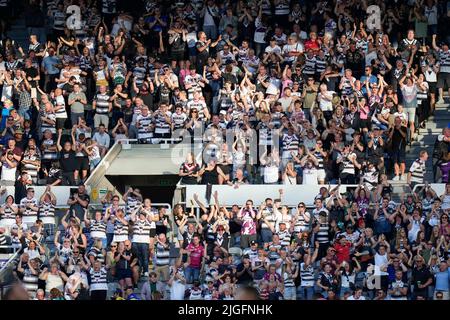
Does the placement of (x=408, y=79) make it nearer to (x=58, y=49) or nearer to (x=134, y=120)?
(x=134, y=120)

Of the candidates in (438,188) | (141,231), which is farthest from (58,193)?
(438,188)

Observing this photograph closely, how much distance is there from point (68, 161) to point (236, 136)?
3101 mm

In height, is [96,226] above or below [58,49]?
below

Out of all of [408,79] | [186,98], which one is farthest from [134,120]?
[408,79]

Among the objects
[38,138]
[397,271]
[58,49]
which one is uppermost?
[58,49]

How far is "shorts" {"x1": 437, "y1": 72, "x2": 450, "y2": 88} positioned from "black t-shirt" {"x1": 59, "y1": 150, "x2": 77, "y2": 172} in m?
7.14

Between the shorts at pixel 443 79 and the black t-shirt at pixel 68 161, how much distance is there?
7.14m

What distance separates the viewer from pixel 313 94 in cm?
2723

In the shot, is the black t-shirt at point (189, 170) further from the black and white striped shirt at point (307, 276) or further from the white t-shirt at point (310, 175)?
the black and white striped shirt at point (307, 276)

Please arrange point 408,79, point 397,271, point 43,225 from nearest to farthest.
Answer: point 397,271, point 43,225, point 408,79

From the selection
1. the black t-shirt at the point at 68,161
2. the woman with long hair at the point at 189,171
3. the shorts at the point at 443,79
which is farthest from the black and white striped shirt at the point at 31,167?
the shorts at the point at 443,79

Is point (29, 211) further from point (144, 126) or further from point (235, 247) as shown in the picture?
point (235, 247)

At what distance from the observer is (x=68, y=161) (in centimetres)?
2633

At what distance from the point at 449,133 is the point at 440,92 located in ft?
7.55
